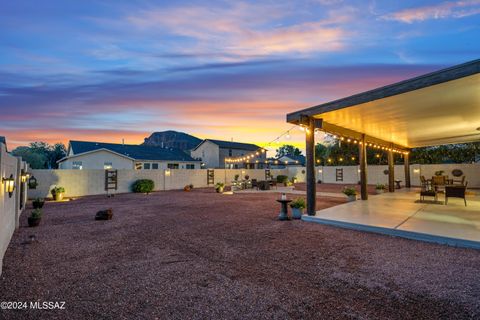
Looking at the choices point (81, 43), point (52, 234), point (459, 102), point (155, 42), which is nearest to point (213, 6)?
point (155, 42)

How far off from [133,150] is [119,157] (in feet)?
12.1

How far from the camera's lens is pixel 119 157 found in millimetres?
24672

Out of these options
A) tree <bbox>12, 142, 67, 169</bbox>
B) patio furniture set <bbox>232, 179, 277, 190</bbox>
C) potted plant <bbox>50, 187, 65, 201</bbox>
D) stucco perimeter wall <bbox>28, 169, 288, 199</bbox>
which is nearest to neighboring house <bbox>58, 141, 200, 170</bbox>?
stucco perimeter wall <bbox>28, 169, 288, 199</bbox>

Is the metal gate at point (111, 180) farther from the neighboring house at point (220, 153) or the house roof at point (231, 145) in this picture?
the house roof at point (231, 145)

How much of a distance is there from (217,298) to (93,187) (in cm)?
1640

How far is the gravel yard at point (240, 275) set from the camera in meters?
2.65

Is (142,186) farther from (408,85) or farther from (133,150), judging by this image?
(408,85)

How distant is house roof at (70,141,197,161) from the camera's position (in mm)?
25784

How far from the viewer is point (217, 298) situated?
9.48ft

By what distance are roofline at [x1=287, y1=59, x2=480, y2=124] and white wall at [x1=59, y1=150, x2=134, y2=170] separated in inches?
889

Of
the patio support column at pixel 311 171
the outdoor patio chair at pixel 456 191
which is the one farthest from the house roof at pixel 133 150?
the outdoor patio chair at pixel 456 191

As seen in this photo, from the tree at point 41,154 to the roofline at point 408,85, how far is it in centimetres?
4065

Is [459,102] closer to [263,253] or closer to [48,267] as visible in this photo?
[263,253]

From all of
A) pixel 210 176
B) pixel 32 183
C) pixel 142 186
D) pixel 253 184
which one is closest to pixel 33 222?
pixel 32 183
